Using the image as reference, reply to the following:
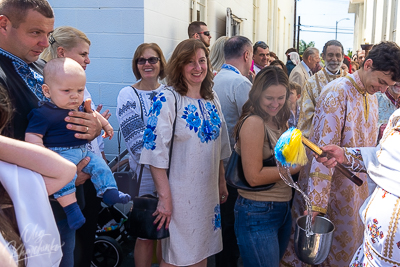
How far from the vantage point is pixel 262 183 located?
7.97ft

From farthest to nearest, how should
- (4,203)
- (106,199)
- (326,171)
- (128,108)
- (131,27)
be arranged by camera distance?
(131,27), (128,108), (326,171), (106,199), (4,203)

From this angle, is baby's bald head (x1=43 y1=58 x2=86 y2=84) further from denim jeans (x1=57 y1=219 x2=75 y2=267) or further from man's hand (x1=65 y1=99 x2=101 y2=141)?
denim jeans (x1=57 y1=219 x2=75 y2=267)

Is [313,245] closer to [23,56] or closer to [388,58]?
[388,58]

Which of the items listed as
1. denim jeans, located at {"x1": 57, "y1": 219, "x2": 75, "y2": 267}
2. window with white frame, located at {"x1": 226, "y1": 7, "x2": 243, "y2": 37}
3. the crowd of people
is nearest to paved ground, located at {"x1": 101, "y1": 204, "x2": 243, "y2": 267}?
the crowd of people

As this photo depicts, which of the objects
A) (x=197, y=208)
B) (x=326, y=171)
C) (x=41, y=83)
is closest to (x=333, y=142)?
(x=326, y=171)

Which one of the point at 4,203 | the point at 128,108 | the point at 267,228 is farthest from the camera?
the point at 128,108

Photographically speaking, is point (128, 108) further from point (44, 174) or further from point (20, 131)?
point (44, 174)

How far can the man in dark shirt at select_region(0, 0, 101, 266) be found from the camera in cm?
182

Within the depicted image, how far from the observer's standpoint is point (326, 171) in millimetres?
2621

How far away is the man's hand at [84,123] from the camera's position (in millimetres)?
1953

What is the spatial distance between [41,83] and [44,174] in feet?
2.78

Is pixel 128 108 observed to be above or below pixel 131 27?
below

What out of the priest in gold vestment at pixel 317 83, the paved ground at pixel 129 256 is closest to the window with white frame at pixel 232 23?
the priest in gold vestment at pixel 317 83

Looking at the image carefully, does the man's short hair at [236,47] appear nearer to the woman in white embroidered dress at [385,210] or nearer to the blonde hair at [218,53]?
the blonde hair at [218,53]
